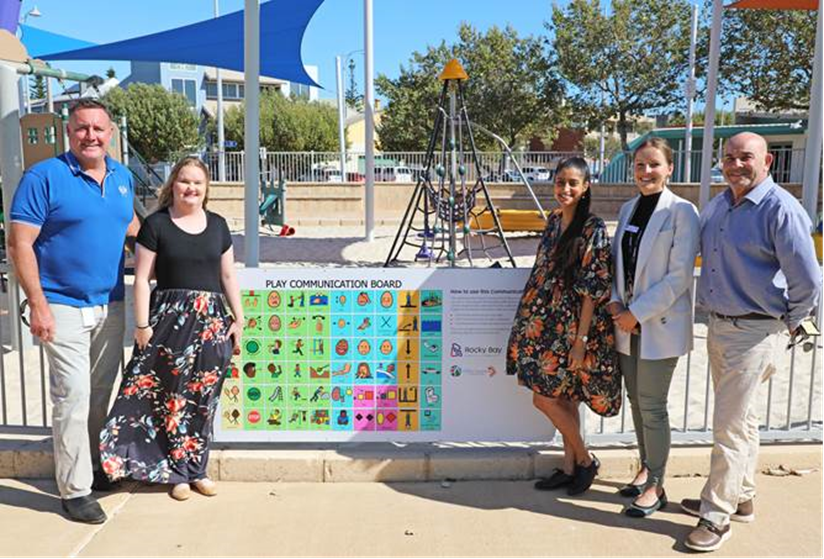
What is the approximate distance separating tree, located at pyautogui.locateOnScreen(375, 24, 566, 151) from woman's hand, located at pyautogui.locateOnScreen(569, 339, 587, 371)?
111 ft

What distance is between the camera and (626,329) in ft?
11.6

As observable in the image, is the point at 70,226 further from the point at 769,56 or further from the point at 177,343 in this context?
the point at 769,56

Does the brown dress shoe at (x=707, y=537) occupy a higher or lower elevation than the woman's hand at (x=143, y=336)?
lower

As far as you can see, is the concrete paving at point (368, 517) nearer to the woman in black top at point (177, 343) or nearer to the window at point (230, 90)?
the woman in black top at point (177, 343)

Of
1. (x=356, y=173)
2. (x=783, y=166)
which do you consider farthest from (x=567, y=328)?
(x=356, y=173)

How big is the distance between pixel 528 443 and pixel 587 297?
127 centimetres

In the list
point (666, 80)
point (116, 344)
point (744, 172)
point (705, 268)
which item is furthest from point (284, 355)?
point (666, 80)

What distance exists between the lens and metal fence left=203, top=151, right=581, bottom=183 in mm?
24156

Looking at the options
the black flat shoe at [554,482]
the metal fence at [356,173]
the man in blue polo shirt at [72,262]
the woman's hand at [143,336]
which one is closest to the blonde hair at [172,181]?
the man in blue polo shirt at [72,262]

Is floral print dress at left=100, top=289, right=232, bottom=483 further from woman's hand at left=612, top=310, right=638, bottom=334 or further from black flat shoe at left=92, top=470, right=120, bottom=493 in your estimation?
woman's hand at left=612, top=310, right=638, bottom=334

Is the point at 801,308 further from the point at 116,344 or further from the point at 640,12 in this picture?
the point at 640,12

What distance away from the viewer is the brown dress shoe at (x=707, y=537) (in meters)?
3.27

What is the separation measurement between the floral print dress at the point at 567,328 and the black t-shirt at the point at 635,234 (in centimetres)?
10

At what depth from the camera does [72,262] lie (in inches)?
140
